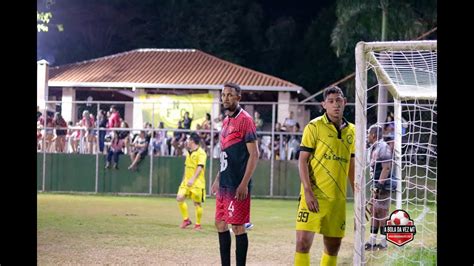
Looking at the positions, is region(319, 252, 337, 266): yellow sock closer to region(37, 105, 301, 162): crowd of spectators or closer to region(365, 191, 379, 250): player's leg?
region(365, 191, 379, 250): player's leg

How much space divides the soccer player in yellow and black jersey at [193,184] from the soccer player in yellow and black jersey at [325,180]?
6.71 metres

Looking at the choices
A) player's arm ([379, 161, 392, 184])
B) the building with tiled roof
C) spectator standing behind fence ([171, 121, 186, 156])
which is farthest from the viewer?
the building with tiled roof

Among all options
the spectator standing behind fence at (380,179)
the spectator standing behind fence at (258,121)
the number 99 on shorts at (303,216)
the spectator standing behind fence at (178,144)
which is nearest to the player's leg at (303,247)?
→ the number 99 on shorts at (303,216)

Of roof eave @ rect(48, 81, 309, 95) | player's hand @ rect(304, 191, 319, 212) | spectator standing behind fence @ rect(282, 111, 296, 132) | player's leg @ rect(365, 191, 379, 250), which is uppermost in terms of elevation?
roof eave @ rect(48, 81, 309, 95)

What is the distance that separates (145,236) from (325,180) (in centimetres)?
623

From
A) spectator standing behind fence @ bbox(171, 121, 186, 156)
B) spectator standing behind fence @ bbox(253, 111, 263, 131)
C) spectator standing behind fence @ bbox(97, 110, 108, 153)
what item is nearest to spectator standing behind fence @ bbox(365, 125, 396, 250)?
spectator standing behind fence @ bbox(253, 111, 263, 131)

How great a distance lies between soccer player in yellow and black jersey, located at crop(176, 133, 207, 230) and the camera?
15164 millimetres

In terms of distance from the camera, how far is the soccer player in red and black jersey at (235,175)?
9133 mm

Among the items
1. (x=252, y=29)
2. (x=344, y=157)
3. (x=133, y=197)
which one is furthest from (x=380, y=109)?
(x=252, y=29)

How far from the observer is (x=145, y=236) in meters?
13.8

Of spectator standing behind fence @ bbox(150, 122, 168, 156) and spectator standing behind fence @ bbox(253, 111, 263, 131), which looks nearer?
spectator standing behind fence @ bbox(253, 111, 263, 131)
